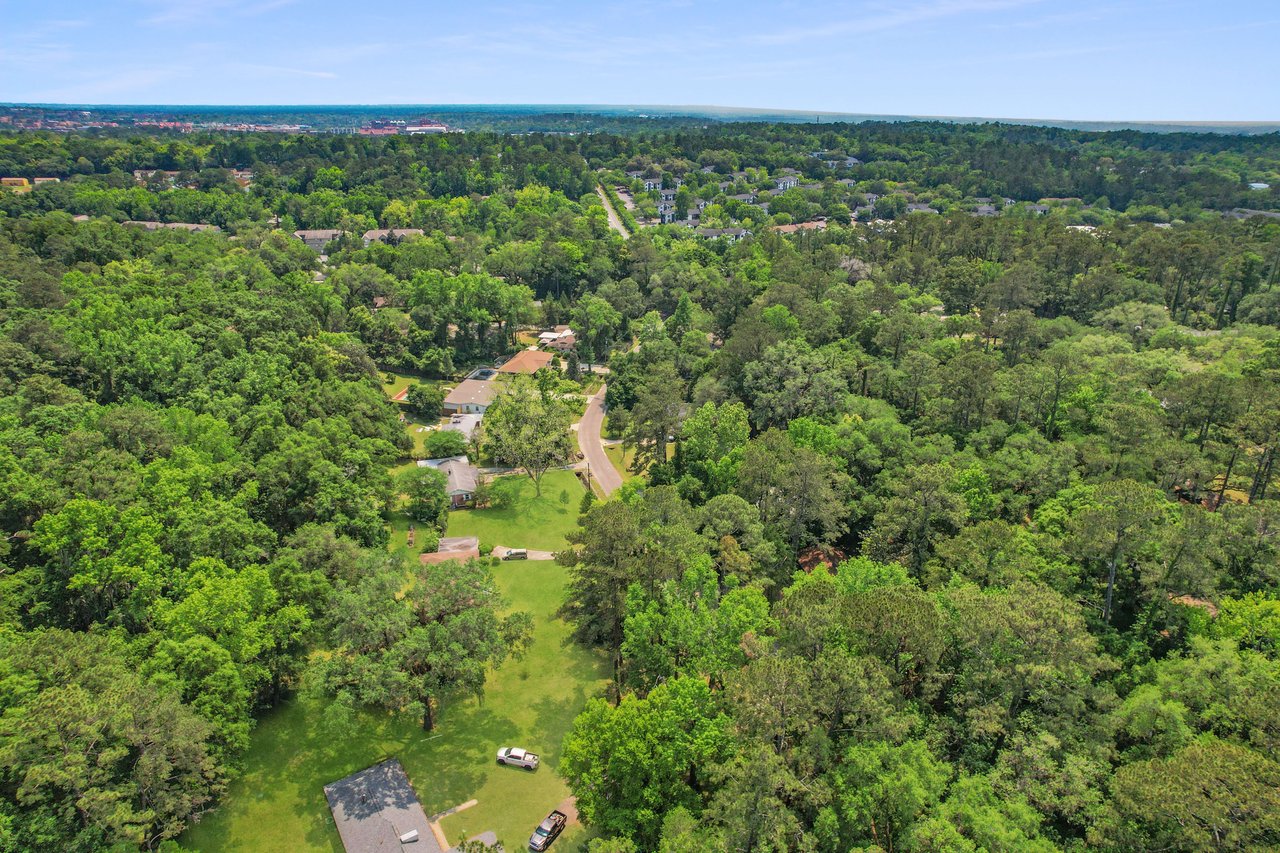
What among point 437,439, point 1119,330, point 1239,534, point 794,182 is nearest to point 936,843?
point 1239,534

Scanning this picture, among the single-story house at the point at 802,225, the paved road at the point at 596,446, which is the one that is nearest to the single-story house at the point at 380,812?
the paved road at the point at 596,446

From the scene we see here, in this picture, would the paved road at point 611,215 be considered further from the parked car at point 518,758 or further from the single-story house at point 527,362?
the parked car at point 518,758

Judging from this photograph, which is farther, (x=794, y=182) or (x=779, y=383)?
(x=794, y=182)

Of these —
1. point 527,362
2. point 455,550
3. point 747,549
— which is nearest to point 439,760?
point 455,550

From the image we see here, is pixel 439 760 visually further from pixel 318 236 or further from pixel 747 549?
pixel 318 236

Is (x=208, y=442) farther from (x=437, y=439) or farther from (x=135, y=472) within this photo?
(x=437, y=439)

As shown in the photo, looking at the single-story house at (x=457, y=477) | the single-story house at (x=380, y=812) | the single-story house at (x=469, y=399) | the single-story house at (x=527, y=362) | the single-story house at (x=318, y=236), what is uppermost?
the single-story house at (x=318, y=236)
